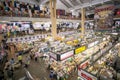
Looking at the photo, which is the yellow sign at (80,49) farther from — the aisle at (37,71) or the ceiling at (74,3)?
the ceiling at (74,3)

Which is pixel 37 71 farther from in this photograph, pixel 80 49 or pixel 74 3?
pixel 74 3

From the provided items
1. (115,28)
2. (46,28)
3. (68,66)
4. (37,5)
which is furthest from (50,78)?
(115,28)

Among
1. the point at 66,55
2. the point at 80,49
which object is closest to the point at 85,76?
the point at 66,55

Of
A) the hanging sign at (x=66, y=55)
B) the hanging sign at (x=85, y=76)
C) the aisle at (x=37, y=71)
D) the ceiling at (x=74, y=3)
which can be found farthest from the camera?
the ceiling at (x=74, y=3)

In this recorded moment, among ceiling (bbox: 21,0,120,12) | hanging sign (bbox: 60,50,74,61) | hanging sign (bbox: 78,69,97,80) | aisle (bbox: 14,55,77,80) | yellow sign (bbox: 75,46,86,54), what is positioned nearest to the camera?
hanging sign (bbox: 78,69,97,80)

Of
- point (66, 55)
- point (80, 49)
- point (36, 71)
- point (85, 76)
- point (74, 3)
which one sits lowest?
point (36, 71)

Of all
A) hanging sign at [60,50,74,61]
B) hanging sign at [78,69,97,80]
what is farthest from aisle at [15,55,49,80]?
hanging sign at [78,69,97,80]

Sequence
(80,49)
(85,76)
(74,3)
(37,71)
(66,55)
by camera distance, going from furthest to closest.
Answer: (74,3)
(37,71)
(80,49)
(66,55)
(85,76)

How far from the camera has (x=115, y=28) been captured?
61.5 ft

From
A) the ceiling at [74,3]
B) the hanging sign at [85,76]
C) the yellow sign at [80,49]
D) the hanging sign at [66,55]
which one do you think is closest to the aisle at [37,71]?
the hanging sign at [66,55]

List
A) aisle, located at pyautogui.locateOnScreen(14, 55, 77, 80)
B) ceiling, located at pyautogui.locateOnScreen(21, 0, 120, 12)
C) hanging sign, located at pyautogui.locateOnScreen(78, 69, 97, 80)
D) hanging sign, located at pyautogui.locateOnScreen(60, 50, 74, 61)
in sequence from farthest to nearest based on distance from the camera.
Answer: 1. ceiling, located at pyautogui.locateOnScreen(21, 0, 120, 12)
2. aisle, located at pyautogui.locateOnScreen(14, 55, 77, 80)
3. hanging sign, located at pyautogui.locateOnScreen(60, 50, 74, 61)
4. hanging sign, located at pyautogui.locateOnScreen(78, 69, 97, 80)

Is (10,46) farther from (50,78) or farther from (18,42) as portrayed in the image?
(50,78)

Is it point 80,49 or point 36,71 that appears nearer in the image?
point 80,49

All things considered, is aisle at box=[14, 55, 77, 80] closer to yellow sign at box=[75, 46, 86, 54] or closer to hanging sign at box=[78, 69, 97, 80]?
yellow sign at box=[75, 46, 86, 54]
